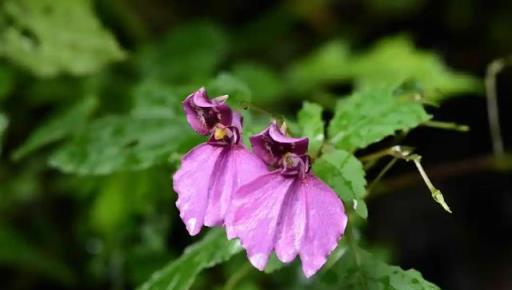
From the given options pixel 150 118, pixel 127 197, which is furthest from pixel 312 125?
pixel 127 197

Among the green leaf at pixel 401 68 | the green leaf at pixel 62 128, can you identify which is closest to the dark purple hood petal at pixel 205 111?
the green leaf at pixel 62 128

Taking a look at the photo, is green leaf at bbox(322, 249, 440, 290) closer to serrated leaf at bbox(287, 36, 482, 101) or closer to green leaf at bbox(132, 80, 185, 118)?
green leaf at bbox(132, 80, 185, 118)

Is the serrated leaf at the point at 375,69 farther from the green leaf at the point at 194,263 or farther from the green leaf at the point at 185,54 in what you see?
the green leaf at the point at 194,263

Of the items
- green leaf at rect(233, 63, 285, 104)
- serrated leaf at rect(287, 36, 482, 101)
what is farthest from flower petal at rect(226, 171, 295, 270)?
serrated leaf at rect(287, 36, 482, 101)

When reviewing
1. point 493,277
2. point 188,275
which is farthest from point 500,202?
point 188,275

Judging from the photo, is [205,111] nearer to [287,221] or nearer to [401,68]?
[287,221]

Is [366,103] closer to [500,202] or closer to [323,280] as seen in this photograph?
[323,280]
